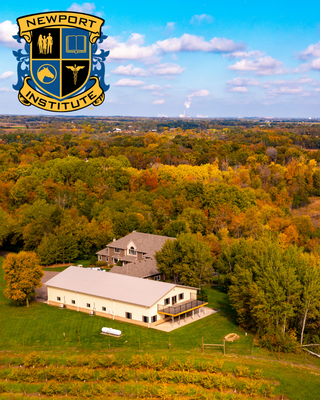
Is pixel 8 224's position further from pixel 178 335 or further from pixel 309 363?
pixel 309 363

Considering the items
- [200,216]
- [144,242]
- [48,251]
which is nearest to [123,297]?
[144,242]

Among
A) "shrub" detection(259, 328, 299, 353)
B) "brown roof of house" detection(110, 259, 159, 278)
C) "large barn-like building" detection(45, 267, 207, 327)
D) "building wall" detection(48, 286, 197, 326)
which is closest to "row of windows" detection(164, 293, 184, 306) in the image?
"large barn-like building" detection(45, 267, 207, 327)

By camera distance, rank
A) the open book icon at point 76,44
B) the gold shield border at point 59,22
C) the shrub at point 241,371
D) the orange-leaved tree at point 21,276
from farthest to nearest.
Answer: the orange-leaved tree at point 21,276 → the shrub at point 241,371 → the open book icon at point 76,44 → the gold shield border at point 59,22

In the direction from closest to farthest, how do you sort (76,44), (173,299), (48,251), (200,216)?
(76,44), (173,299), (48,251), (200,216)

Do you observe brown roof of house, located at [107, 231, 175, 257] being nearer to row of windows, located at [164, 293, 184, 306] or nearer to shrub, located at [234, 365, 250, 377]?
row of windows, located at [164, 293, 184, 306]

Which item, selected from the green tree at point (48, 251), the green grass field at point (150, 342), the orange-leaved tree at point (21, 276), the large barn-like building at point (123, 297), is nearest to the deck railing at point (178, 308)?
the large barn-like building at point (123, 297)

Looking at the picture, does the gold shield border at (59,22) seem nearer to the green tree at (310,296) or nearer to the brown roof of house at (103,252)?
the green tree at (310,296)

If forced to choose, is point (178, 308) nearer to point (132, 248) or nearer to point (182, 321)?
point (182, 321)
